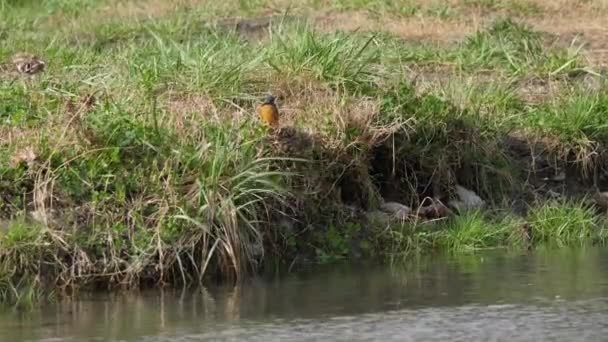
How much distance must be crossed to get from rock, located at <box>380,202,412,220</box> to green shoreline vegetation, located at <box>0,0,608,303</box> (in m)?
0.05

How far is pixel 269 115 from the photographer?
11.1 m

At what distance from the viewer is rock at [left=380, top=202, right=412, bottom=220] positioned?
11625 mm

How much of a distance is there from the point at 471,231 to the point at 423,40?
527 cm

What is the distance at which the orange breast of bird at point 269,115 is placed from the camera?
11.1 meters

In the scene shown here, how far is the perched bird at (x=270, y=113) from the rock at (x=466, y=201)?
1.63 meters

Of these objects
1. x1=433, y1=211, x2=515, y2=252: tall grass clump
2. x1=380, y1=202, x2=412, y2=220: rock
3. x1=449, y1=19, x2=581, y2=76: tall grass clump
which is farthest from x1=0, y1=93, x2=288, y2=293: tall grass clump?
x1=449, y1=19, x2=581, y2=76: tall grass clump

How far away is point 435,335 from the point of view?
345 inches

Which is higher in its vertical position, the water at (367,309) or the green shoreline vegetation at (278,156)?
the green shoreline vegetation at (278,156)

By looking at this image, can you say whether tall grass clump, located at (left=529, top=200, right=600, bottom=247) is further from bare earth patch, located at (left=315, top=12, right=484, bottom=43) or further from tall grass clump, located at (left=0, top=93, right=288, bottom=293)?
bare earth patch, located at (left=315, top=12, right=484, bottom=43)

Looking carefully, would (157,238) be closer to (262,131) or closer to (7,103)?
(262,131)

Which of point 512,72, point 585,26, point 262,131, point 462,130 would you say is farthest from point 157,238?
point 585,26

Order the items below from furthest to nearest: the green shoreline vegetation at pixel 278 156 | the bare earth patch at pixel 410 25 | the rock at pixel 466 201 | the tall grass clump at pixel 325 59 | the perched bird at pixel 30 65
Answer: the bare earth patch at pixel 410 25 < the perched bird at pixel 30 65 < the tall grass clump at pixel 325 59 < the rock at pixel 466 201 < the green shoreline vegetation at pixel 278 156

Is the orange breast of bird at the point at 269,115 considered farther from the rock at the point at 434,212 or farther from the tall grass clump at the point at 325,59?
the rock at the point at 434,212

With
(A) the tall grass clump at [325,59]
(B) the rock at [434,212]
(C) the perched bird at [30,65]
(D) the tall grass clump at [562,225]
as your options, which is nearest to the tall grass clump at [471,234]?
(B) the rock at [434,212]
